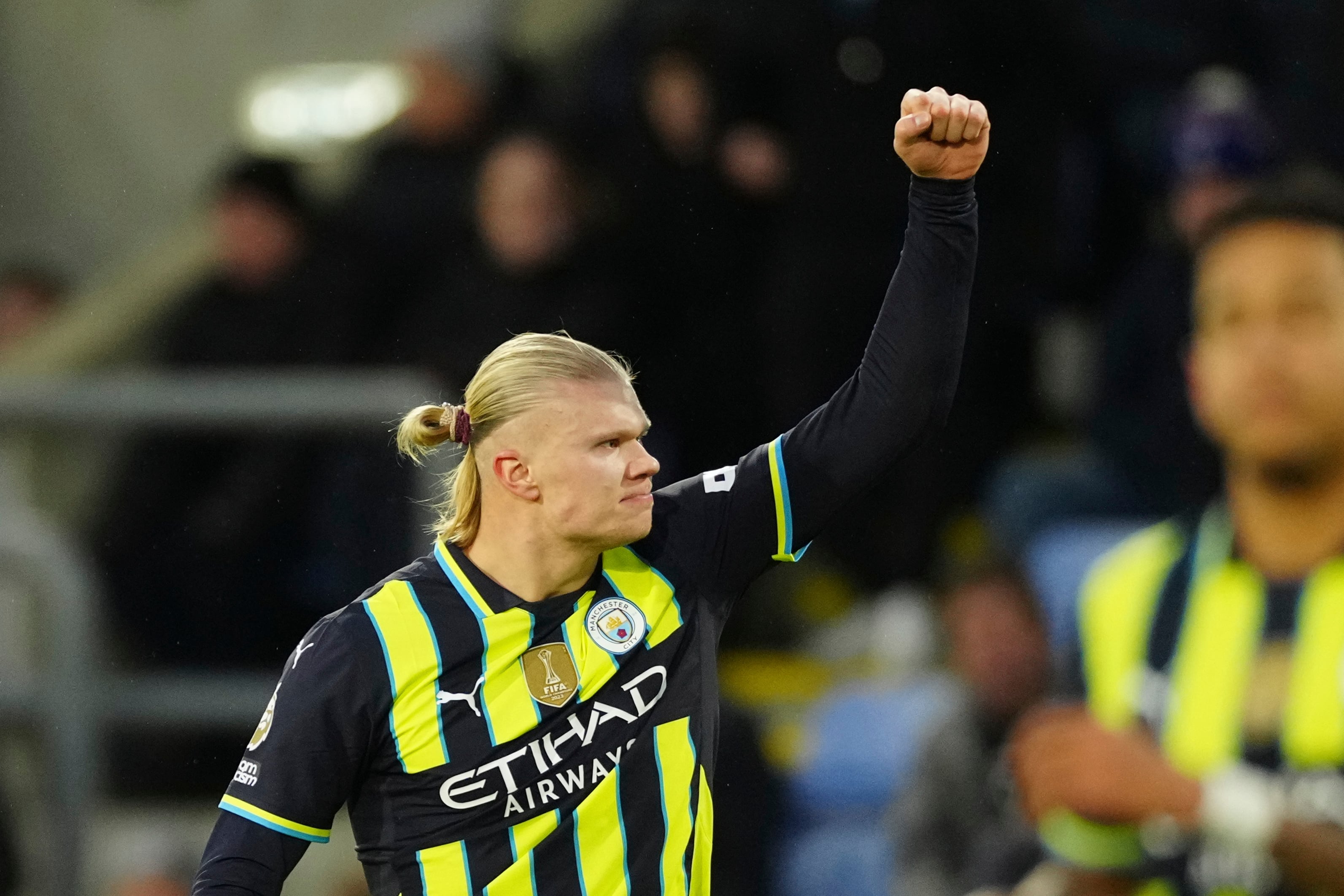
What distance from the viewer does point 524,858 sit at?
2139 millimetres

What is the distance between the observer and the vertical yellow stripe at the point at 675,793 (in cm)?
216

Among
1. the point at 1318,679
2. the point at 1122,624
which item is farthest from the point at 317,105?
the point at 1318,679

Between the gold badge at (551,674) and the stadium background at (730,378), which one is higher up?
the stadium background at (730,378)

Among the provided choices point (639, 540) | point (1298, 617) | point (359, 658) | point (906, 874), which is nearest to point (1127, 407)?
point (1298, 617)

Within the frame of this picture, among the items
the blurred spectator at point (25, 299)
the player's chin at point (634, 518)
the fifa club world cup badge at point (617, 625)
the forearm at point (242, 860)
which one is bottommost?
the forearm at point (242, 860)

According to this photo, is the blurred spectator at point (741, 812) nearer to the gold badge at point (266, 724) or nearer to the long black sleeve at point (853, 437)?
the long black sleeve at point (853, 437)

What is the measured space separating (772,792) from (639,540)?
214 cm

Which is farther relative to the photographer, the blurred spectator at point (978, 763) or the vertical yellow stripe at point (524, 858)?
the blurred spectator at point (978, 763)

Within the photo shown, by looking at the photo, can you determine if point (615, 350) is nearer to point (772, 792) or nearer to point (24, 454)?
point (772, 792)

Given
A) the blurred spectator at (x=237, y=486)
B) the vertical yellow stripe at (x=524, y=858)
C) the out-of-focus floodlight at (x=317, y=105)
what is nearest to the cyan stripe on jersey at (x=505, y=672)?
the vertical yellow stripe at (x=524, y=858)

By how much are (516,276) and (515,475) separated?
210 cm

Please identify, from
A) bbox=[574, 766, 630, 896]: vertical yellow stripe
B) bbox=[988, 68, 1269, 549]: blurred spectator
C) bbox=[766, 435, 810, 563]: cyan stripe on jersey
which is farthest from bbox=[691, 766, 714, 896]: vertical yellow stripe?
bbox=[988, 68, 1269, 549]: blurred spectator

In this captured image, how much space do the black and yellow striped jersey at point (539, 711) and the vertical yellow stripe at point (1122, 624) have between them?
Answer: 1.46 metres

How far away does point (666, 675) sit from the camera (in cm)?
223
